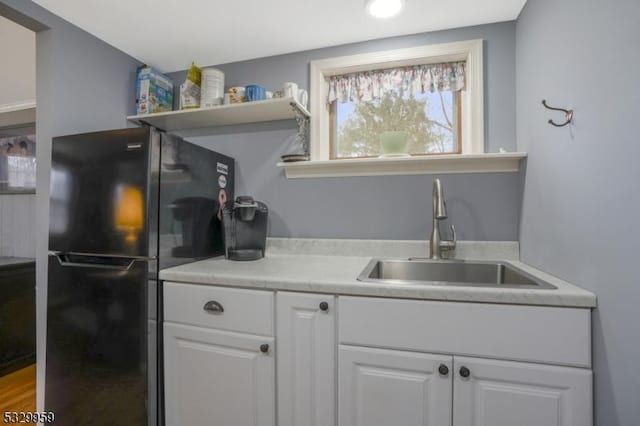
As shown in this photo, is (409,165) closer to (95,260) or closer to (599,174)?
(599,174)

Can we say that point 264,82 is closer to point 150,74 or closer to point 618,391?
point 150,74

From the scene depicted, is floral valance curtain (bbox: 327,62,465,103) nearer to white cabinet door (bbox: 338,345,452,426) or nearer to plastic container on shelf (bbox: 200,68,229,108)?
plastic container on shelf (bbox: 200,68,229,108)

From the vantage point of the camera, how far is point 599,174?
848 millimetres

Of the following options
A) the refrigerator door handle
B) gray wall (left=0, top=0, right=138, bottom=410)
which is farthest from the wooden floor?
the refrigerator door handle

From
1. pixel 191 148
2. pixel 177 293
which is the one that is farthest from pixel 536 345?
pixel 191 148

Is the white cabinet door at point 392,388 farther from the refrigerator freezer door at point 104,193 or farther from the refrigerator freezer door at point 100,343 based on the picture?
the refrigerator freezer door at point 104,193

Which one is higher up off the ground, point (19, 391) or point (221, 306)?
point (221, 306)

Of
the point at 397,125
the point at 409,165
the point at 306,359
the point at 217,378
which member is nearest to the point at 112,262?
the point at 217,378

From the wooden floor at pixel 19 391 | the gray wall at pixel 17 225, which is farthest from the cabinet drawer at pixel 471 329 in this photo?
the gray wall at pixel 17 225

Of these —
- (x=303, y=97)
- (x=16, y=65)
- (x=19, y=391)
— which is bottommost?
(x=19, y=391)

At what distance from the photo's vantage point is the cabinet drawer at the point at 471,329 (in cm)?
88

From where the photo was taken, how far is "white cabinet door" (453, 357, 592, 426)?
2.88 ft

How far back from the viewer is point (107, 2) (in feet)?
4.64

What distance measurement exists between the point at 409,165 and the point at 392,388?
1106 millimetres
